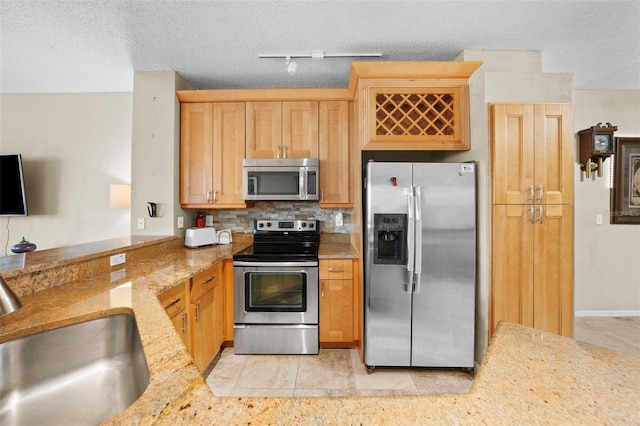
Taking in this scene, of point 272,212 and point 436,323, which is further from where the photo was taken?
point 272,212

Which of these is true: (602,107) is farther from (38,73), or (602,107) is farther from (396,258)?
(38,73)

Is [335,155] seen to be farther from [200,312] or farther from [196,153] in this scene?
[200,312]

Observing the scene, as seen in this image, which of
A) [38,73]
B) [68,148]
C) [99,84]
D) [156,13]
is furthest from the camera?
[68,148]

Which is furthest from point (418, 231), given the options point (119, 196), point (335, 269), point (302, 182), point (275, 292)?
point (119, 196)

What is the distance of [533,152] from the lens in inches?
80.4

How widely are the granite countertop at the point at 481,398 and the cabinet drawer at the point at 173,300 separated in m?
0.67

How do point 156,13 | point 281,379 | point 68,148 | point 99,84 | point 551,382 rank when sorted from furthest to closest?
point 68,148 → point 99,84 → point 281,379 → point 156,13 → point 551,382

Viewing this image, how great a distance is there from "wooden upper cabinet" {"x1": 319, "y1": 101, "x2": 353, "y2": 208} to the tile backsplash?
33 cm

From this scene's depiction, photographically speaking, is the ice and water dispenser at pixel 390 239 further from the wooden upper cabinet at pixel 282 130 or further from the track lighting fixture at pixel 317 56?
the track lighting fixture at pixel 317 56

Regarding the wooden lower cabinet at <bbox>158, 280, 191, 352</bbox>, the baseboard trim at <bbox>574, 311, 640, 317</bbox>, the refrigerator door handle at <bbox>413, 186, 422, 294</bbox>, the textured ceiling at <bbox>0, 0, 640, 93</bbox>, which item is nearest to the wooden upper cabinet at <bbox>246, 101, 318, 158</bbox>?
the textured ceiling at <bbox>0, 0, 640, 93</bbox>

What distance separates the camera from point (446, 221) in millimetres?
2170

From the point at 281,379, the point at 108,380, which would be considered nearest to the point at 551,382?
the point at 108,380

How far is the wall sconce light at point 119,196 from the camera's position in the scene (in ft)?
9.65

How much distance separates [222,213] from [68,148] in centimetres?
195
